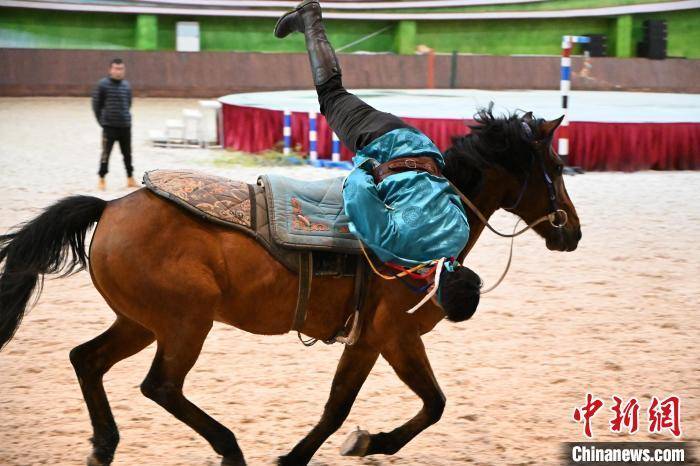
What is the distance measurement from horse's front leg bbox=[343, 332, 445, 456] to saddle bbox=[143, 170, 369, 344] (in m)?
0.22

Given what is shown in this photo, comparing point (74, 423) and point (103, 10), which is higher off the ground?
point (103, 10)

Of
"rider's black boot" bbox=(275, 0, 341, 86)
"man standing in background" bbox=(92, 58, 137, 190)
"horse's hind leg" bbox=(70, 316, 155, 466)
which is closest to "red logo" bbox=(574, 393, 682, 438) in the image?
"rider's black boot" bbox=(275, 0, 341, 86)

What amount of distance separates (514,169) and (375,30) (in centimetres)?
2616

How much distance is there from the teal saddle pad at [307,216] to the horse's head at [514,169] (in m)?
0.58

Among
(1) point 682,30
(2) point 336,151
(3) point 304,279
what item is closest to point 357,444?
(3) point 304,279

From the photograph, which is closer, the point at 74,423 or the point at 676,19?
the point at 74,423

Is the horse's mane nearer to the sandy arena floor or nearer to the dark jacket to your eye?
the sandy arena floor

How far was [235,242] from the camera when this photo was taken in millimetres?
3844

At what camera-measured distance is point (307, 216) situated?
398 centimetres

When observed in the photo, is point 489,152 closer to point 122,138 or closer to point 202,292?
point 202,292

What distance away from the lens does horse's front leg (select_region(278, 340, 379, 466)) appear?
13.3ft

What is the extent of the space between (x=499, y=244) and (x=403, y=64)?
17225mm

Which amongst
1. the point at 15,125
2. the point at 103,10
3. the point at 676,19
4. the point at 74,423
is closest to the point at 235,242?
the point at 74,423

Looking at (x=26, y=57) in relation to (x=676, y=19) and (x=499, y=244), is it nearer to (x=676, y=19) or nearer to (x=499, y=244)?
(x=499, y=244)
